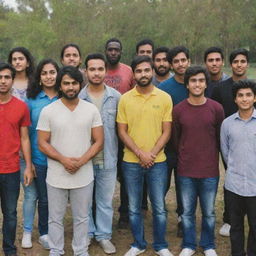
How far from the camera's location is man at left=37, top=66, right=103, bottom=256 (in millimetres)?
3801

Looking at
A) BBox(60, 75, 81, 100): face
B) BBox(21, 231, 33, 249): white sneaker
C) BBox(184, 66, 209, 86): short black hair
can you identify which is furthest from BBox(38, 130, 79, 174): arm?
BBox(184, 66, 209, 86): short black hair

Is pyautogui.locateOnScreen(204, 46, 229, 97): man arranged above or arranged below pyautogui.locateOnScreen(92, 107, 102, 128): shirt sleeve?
above

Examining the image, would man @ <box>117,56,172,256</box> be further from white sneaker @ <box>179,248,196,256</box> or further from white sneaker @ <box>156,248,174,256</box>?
white sneaker @ <box>179,248,196,256</box>

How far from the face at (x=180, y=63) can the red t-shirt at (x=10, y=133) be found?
5.83 feet

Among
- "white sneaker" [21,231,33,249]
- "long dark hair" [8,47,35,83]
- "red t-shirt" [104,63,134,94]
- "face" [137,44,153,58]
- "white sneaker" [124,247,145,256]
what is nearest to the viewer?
"white sneaker" [124,247,145,256]

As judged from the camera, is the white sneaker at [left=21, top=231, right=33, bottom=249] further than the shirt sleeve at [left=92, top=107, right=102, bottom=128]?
Yes

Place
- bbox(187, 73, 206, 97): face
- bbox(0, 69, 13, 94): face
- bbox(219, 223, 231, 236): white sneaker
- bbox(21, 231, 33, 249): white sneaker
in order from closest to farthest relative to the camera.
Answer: bbox(0, 69, 13, 94): face < bbox(187, 73, 206, 97): face < bbox(21, 231, 33, 249): white sneaker < bbox(219, 223, 231, 236): white sneaker

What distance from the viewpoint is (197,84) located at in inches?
158

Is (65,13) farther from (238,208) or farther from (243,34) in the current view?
(238,208)

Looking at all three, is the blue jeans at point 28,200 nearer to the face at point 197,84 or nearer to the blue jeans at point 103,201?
the blue jeans at point 103,201

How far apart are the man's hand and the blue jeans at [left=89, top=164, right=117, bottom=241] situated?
680mm

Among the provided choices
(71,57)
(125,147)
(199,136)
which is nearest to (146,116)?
(125,147)

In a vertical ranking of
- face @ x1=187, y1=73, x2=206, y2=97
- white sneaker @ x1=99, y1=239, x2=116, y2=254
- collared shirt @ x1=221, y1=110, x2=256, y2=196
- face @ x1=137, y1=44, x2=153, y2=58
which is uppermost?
face @ x1=137, y1=44, x2=153, y2=58

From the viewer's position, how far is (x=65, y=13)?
29.9 m
